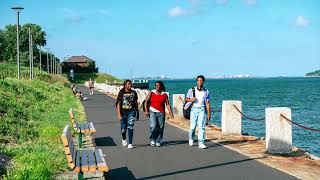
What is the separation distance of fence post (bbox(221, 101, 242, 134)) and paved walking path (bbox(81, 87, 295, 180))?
1307 millimetres

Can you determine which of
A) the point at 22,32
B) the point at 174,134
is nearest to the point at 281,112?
the point at 174,134

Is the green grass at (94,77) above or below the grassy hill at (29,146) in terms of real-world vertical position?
above

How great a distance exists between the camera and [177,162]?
10.1 metres

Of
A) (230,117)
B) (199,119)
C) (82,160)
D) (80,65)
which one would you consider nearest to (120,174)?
(82,160)

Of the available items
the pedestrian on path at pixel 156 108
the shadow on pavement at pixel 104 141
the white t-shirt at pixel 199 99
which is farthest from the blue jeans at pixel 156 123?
the shadow on pavement at pixel 104 141

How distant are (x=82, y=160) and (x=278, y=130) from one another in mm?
5009

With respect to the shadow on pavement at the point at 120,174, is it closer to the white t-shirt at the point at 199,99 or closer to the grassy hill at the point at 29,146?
the grassy hill at the point at 29,146

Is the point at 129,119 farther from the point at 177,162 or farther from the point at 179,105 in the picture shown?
the point at 179,105

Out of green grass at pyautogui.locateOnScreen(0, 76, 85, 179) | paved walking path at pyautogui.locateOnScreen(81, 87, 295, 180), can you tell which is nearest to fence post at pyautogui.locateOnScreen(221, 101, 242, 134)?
paved walking path at pyautogui.locateOnScreen(81, 87, 295, 180)

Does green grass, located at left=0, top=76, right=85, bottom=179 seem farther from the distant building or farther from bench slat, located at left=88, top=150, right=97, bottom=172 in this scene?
the distant building

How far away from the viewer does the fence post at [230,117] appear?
562 inches

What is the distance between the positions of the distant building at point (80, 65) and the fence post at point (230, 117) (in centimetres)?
13294

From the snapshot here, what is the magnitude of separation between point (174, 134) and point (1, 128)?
5.00 m

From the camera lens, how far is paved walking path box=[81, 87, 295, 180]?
28.8ft
